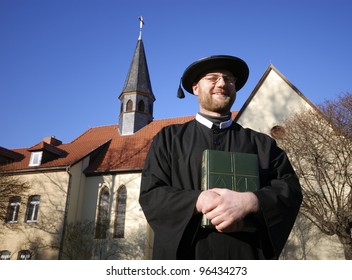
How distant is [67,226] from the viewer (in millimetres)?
20516

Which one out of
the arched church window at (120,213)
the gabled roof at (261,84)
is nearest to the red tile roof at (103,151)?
the arched church window at (120,213)

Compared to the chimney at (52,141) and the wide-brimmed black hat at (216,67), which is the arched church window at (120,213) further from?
the wide-brimmed black hat at (216,67)

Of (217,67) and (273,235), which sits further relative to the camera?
(217,67)

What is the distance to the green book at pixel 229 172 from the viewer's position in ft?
7.39

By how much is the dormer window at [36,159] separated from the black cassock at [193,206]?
2242cm

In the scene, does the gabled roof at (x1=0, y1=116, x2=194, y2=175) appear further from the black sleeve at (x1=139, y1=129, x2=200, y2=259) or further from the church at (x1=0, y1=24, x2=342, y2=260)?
the black sleeve at (x1=139, y1=129, x2=200, y2=259)

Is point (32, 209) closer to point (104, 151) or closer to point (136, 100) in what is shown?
point (104, 151)

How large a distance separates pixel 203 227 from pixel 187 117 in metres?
24.0

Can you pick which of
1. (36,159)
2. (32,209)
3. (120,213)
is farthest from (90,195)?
(36,159)

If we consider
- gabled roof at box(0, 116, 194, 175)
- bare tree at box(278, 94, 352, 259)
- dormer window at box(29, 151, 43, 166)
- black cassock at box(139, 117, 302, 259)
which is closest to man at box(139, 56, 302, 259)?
black cassock at box(139, 117, 302, 259)

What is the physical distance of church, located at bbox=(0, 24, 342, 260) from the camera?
19.8 metres
